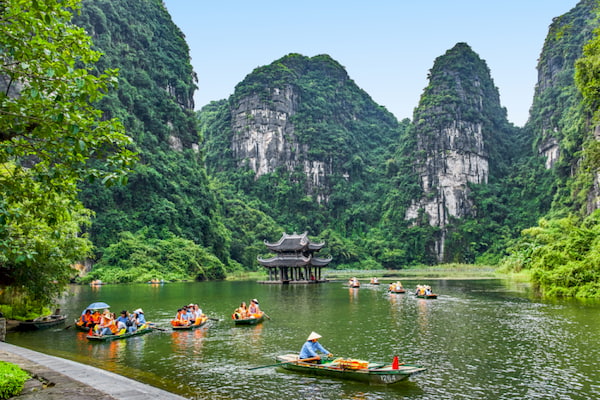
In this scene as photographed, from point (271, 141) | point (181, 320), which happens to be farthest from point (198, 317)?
point (271, 141)

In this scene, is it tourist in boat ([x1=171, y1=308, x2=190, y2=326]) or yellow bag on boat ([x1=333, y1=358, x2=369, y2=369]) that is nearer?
yellow bag on boat ([x1=333, y1=358, x2=369, y2=369])

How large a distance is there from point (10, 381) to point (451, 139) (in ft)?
395

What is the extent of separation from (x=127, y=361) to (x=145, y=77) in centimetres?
8384

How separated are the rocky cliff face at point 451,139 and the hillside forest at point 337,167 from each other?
1.18ft

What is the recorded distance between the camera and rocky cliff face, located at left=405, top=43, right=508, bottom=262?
116 m

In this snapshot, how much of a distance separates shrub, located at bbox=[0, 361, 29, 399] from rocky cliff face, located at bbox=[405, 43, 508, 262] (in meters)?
108

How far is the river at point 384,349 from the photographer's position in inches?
439

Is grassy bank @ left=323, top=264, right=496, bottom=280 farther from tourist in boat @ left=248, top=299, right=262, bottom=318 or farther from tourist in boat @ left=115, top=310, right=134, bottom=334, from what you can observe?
tourist in boat @ left=115, top=310, right=134, bottom=334

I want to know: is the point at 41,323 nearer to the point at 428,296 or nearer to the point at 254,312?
the point at 254,312

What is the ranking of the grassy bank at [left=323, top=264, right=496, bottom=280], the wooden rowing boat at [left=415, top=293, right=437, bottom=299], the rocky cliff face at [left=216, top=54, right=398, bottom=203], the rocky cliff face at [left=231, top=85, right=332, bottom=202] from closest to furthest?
the wooden rowing boat at [left=415, top=293, right=437, bottom=299] → the grassy bank at [left=323, top=264, right=496, bottom=280] → the rocky cliff face at [left=231, top=85, right=332, bottom=202] → the rocky cliff face at [left=216, top=54, right=398, bottom=203]

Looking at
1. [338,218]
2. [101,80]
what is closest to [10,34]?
[101,80]

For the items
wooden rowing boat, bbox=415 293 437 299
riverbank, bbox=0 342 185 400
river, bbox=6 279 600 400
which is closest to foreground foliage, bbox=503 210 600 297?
river, bbox=6 279 600 400

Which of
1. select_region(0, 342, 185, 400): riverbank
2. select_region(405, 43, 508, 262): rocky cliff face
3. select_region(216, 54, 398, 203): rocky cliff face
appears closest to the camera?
select_region(0, 342, 185, 400): riverbank

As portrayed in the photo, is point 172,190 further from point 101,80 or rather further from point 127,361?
point 101,80
